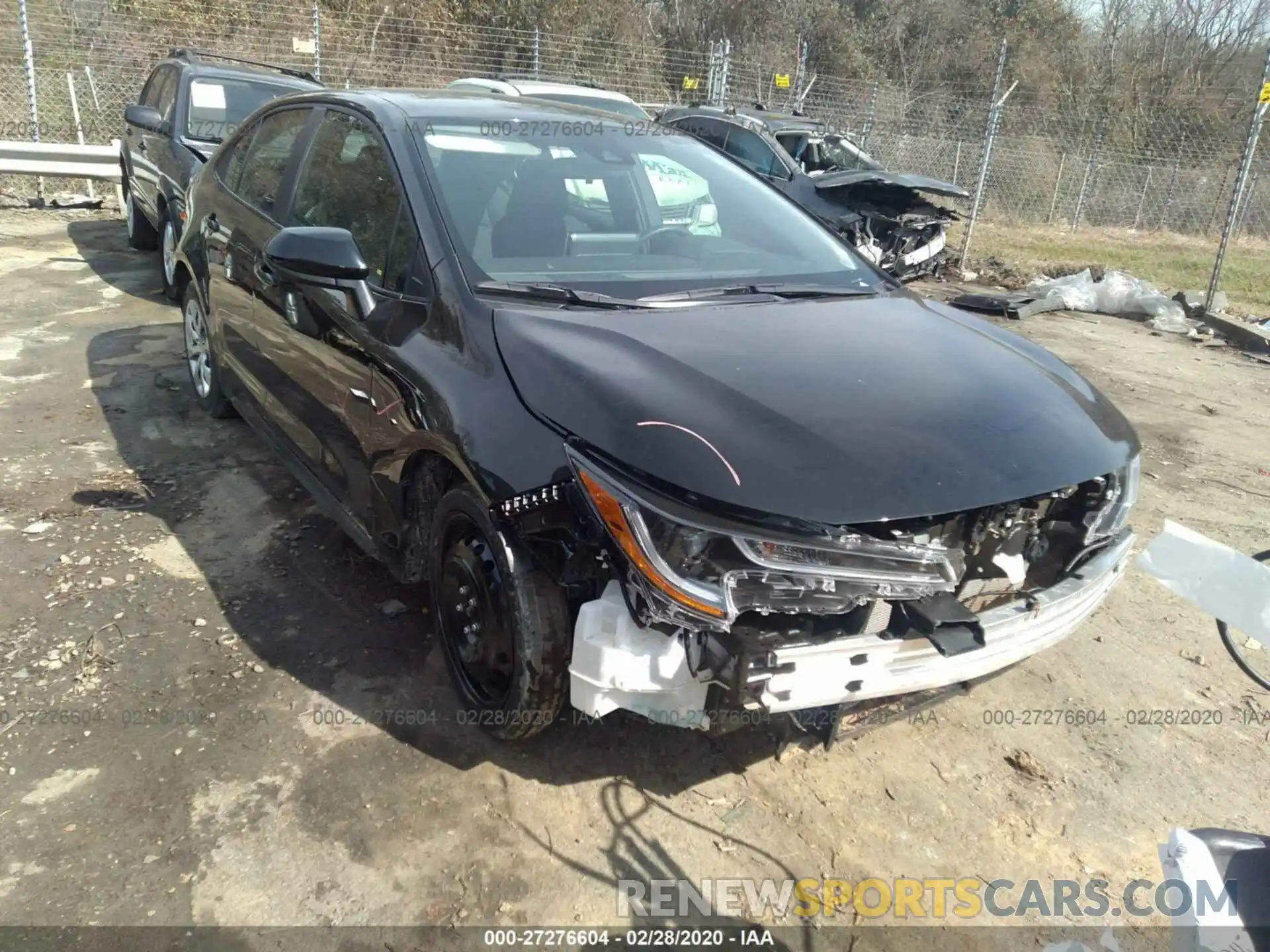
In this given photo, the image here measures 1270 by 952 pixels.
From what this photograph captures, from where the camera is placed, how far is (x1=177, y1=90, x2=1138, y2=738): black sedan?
2.04 metres

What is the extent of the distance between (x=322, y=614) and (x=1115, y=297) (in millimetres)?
9635

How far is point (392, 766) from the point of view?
2621mm

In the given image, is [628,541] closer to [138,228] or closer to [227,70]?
[227,70]

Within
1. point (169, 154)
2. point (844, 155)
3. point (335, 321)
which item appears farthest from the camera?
point (844, 155)

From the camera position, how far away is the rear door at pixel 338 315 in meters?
2.94

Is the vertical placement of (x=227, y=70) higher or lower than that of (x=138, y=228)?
higher

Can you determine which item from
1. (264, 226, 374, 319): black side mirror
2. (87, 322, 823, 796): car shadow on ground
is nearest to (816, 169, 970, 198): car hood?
(87, 322, 823, 796): car shadow on ground

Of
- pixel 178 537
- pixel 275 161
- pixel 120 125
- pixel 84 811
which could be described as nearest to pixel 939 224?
pixel 275 161

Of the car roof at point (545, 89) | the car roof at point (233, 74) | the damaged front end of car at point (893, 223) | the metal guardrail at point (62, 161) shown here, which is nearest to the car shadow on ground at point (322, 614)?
the car roof at point (233, 74)

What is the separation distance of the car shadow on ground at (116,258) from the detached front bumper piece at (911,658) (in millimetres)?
7215

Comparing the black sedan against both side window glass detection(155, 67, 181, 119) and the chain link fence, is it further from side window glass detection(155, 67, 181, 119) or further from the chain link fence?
the chain link fence

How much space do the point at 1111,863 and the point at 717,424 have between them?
5.37ft

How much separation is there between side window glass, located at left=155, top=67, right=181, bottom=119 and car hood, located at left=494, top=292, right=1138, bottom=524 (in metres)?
6.57

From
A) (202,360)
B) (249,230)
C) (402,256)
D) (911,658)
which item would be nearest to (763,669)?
(911,658)
